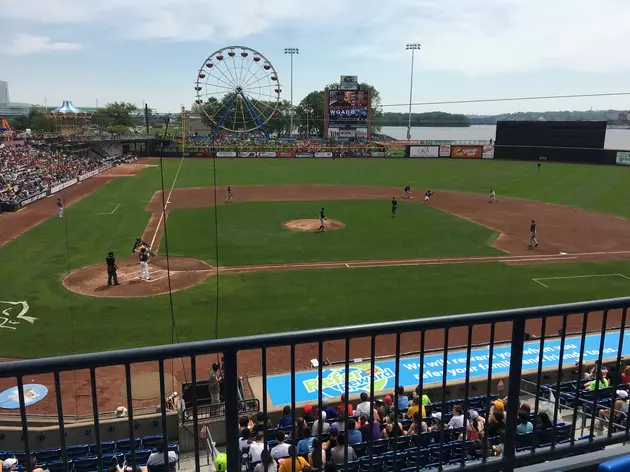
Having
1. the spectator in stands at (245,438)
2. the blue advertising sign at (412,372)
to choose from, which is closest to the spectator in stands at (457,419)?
the spectator in stands at (245,438)

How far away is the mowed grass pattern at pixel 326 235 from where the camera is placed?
88.5 ft

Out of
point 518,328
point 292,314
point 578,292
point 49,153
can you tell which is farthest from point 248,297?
point 49,153

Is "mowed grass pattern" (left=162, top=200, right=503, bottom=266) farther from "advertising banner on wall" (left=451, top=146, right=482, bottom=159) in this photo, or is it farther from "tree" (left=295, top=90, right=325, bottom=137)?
"tree" (left=295, top=90, right=325, bottom=137)

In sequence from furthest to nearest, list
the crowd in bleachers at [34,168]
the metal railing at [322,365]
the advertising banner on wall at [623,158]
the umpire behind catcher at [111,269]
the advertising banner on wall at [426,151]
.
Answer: the advertising banner on wall at [426,151] → the advertising banner on wall at [623,158] → the crowd in bleachers at [34,168] → the umpire behind catcher at [111,269] → the metal railing at [322,365]

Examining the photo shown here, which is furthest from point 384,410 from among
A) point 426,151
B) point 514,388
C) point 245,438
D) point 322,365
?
point 426,151

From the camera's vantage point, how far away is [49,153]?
5975 cm

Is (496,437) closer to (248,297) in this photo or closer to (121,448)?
(121,448)

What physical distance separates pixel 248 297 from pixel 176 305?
8.89 ft

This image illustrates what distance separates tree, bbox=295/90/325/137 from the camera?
14438 centimetres

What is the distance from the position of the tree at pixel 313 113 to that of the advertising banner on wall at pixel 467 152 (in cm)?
6485

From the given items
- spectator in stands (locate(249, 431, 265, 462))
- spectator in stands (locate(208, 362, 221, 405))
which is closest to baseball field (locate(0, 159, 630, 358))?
spectator in stands (locate(208, 362, 221, 405))

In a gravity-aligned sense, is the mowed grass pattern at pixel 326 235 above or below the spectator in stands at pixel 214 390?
below

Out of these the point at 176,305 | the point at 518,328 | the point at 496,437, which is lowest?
the point at 176,305

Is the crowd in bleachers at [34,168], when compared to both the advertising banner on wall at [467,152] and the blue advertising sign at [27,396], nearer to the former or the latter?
the blue advertising sign at [27,396]
